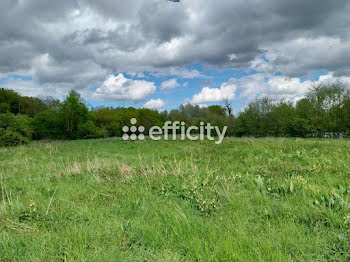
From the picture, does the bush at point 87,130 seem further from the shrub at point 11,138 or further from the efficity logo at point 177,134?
the shrub at point 11,138

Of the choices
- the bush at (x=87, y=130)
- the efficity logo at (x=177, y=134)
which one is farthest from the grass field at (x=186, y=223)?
the bush at (x=87, y=130)

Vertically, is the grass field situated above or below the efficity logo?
below

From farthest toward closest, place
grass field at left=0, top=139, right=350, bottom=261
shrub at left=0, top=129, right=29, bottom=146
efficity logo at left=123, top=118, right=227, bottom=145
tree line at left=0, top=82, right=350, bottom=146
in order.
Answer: tree line at left=0, top=82, right=350, bottom=146
efficity logo at left=123, top=118, right=227, bottom=145
shrub at left=0, top=129, right=29, bottom=146
grass field at left=0, top=139, right=350, bottom=261

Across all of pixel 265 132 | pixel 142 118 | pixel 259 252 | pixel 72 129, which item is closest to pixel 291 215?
pixel 259 252

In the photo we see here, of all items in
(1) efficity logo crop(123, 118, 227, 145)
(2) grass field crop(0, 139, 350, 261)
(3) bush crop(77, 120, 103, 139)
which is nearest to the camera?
(2) grass field crop(0, 139, 350, 261)

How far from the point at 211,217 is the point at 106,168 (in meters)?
4.61

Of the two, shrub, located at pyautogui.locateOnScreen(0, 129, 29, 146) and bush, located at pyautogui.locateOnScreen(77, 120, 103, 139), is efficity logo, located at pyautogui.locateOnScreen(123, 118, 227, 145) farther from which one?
shrub, located at pyautogui.locateOnScreen(0, 129, 29, 146)

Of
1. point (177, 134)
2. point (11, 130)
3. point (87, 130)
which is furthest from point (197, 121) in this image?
point (11, 130)

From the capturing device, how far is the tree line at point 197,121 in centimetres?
3575

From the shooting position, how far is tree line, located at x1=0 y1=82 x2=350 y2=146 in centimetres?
3575

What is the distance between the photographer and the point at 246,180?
4.77 m

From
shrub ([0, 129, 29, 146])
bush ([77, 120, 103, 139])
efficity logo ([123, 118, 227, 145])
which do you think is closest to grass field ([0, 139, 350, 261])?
efficity logo ([123, 118, 227, 145])

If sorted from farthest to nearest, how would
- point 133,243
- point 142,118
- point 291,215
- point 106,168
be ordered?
point 142,118
point 106,168
point 291,215
point 133,243

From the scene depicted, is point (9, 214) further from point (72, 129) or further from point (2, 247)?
point (72, 129)
